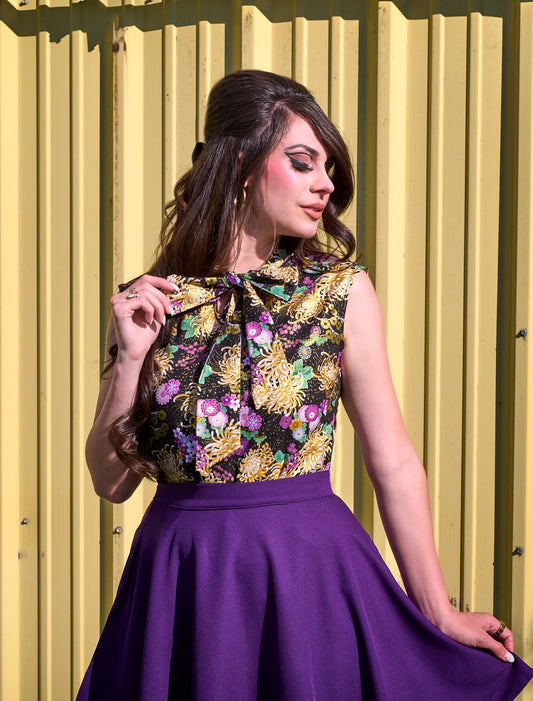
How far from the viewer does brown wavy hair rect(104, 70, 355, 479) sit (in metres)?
1.83

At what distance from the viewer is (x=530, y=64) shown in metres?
2.58

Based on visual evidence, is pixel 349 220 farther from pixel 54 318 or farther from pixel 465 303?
pixel 54 318

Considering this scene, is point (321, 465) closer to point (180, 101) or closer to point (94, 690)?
point (94, 690)

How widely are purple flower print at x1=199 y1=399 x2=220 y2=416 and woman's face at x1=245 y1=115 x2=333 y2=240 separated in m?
0.43

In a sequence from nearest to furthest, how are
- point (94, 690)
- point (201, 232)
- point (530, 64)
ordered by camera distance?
point (94, 690) < point (201, 232) < point (530, 64)

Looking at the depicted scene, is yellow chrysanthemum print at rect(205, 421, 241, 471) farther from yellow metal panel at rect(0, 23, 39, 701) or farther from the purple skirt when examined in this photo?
yellow metal panel at rect(0, 23, 39, 701)

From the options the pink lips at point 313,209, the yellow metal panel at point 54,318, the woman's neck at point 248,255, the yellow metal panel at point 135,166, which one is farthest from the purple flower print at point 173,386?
the yellow metal panel at point 54,318

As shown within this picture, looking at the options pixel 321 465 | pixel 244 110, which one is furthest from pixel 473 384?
pixel 244 110

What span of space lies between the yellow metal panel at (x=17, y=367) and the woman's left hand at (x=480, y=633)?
1.87m

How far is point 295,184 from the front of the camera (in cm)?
180

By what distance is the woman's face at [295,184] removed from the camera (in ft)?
5.91

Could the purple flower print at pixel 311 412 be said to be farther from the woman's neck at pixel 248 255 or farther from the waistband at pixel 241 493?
the woman's neck at pixel 248 255

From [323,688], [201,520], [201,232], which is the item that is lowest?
[323,688]

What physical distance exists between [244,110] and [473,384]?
4.19 ft
